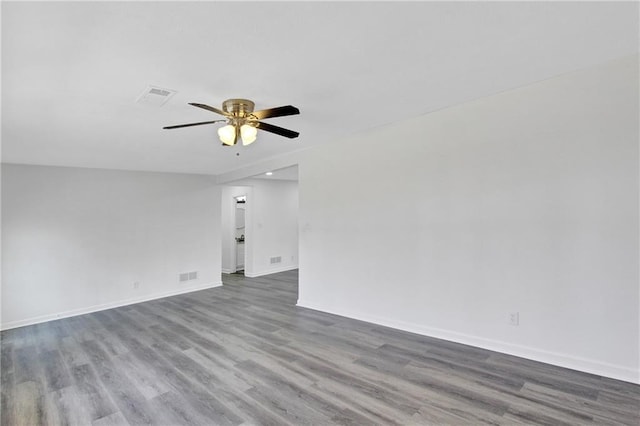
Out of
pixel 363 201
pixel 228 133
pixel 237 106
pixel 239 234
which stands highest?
pixel 237 106

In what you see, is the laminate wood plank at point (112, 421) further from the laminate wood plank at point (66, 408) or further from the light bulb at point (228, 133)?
the light bulb at point (228, 133)

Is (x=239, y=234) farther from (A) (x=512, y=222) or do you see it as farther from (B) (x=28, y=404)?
(A) (x=512, y=222)

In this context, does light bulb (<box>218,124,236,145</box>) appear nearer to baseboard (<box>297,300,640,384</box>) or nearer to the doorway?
baseboard (<box>297,300,640,384</box>)

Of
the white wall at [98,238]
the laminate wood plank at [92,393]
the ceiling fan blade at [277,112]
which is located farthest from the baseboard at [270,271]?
the ceiling fan blade at [277,112]

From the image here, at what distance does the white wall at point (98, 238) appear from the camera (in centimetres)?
479

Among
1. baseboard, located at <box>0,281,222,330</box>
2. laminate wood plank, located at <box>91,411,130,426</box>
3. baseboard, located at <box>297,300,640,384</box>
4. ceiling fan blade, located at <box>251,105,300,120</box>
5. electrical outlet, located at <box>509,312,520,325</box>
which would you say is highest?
ceiling fan blade, located at <box>251,105,300,120</box>

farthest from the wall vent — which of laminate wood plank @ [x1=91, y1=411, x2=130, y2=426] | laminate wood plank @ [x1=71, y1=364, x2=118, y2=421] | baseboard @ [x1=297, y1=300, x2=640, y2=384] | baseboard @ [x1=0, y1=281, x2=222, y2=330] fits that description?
laminate wood plank @ [x1=91, y1=411, x2=130, y2=426]

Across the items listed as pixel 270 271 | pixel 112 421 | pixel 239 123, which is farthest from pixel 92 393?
pixel 270 271

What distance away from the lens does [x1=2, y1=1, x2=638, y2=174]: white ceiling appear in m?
1.73

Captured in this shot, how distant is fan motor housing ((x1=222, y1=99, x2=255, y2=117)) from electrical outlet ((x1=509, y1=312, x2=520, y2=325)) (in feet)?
10.3

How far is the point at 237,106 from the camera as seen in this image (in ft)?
9.17

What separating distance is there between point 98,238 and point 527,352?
6384mm

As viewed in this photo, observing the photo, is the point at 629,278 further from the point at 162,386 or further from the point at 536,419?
the point at 162,386

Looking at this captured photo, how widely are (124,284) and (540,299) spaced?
6.28 meters
